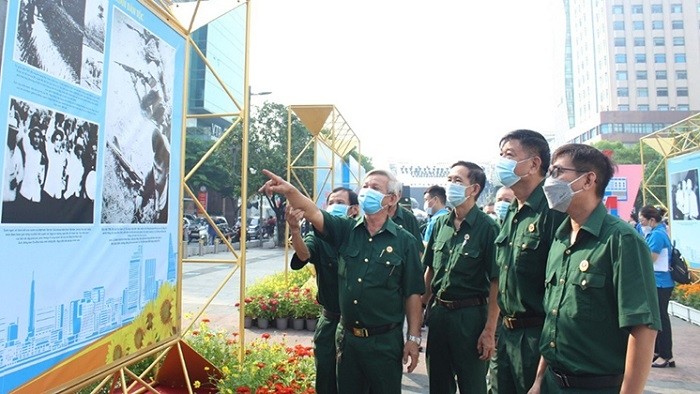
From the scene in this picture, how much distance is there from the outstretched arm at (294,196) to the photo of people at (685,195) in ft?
30.0

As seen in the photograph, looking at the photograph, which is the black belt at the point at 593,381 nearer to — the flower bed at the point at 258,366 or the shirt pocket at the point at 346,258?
the shirt pocket at the point at 346,258

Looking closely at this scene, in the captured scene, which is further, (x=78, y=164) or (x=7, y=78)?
(x=78, y=164)

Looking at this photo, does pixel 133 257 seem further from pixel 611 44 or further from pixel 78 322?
pixel 611 44

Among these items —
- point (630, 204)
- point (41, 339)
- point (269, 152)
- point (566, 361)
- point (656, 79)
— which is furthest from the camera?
point (656, 79)

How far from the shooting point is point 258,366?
3.67 meters

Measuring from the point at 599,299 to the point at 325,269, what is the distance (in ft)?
6.05

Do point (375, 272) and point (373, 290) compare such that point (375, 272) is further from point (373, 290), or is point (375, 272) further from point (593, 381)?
point (593, 381)

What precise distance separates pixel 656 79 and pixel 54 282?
78.8 m

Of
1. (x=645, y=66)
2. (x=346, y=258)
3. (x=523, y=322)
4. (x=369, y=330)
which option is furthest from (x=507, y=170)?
(x=645, y=66)

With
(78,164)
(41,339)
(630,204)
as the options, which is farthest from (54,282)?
(630,204)

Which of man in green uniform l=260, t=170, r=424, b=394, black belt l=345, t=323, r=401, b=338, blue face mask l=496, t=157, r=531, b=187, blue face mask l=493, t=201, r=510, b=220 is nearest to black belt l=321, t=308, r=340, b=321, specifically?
man in green uniform l=260, t=170, r=424, b=394

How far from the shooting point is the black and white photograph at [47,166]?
2.05 meters

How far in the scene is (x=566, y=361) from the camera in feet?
6.25

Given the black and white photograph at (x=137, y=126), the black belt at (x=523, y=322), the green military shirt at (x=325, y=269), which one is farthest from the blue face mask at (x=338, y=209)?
the black belt at (x=523, y=322)
